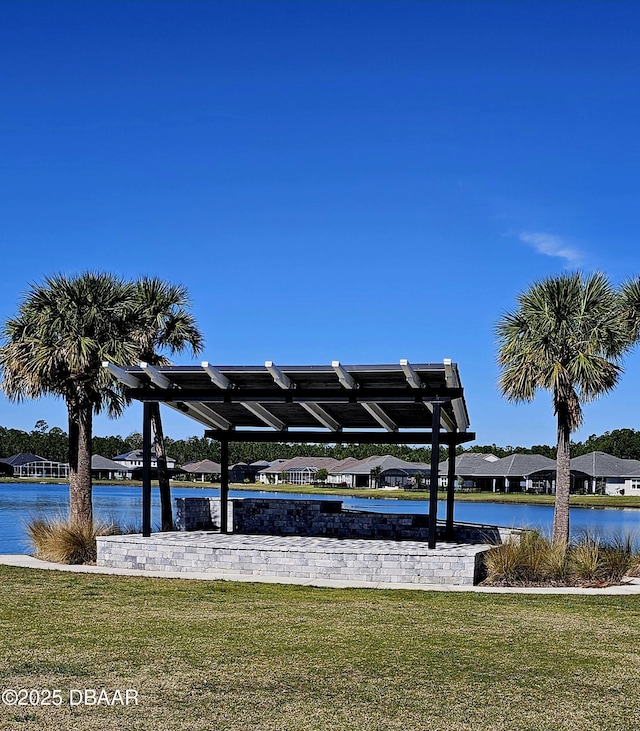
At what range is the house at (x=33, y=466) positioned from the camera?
9494cm

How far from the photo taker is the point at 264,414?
1805cm

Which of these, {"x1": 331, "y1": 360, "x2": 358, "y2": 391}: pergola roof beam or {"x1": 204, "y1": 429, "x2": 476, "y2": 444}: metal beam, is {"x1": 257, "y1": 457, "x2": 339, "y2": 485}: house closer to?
{"x1": 204, "y1": 429, "x2": 476, "y2": 444}: metal beam

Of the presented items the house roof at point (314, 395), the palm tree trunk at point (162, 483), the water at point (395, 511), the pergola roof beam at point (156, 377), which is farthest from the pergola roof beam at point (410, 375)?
the palm tree trunk at point (162, 483)

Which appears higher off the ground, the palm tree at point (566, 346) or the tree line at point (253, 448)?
Answer: the palm tree at point (566, 346)

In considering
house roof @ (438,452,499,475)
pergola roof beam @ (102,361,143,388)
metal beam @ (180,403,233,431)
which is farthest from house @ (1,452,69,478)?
pergola roof beam @ (102,361,143,388)

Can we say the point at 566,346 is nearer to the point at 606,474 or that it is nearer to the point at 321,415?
the point at 321,415

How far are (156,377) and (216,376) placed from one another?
1260 mm

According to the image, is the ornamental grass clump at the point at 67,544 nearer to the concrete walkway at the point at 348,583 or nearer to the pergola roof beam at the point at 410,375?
the concrete walkway at the point at 348,583

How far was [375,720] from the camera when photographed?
215 inches

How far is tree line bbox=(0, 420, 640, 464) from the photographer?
9881 centimetres

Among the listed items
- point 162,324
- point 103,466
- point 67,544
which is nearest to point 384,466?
point 103,466

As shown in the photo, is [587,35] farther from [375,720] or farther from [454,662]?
[375,720]

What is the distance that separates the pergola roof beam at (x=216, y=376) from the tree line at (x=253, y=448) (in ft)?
253

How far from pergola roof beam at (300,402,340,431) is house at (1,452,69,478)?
81.7 metres
